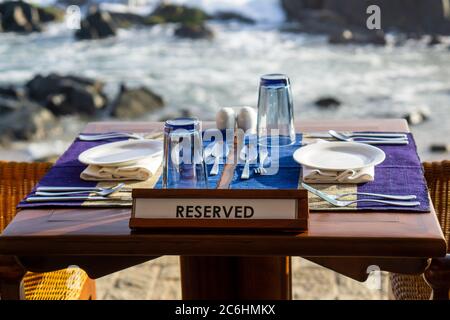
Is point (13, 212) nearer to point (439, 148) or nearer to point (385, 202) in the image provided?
point (385, 202)

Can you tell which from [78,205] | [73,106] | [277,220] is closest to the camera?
[277,220]

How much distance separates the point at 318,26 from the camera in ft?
14.0

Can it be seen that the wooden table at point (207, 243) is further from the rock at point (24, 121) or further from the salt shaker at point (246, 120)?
the rock at point (24, 121)

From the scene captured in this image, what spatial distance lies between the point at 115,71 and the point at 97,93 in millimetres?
161

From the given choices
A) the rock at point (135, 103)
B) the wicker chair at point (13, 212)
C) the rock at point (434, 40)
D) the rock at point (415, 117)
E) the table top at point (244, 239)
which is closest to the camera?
the table top at point (244, 239)

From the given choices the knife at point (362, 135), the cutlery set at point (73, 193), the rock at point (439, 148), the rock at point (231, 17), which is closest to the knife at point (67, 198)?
the cutlery set at point (73, 193)

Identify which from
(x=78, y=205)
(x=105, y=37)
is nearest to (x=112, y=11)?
(x=105, y=37)

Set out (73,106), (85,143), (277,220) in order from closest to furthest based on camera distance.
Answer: (277,220) → (85,143) → (73,106)

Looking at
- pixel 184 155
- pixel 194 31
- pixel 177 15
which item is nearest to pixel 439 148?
pixel 194 31

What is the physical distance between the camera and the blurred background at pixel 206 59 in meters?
4.07

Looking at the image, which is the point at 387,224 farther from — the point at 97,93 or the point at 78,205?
the point at 97,93

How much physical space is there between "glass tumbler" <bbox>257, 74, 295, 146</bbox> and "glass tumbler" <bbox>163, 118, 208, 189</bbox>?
0.98 feet

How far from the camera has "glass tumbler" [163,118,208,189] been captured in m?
1.30

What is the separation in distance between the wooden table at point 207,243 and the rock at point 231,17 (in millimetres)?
3142
